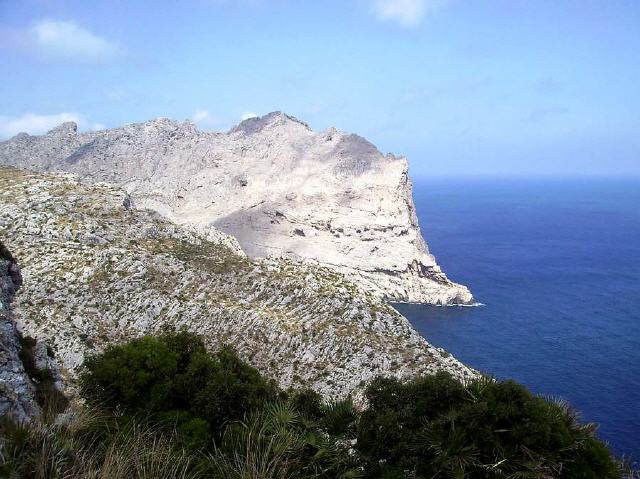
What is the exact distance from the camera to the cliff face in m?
124

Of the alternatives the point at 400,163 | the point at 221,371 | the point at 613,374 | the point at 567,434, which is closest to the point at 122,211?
the point at 221,371

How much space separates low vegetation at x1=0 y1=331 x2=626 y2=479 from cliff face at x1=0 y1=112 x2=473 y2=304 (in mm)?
94832

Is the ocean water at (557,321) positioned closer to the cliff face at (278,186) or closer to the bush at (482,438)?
the cliff face at (278,186)

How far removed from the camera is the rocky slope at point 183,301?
35.5 m

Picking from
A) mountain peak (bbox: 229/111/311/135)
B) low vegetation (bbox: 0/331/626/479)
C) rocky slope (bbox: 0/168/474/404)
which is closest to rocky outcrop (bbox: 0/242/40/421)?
low vegetation (bbox: 0/331/626/479)

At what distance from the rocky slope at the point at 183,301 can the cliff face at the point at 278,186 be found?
233 feet

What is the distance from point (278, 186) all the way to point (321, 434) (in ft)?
434

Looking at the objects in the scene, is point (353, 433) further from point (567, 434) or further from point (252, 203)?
point (252, 203)

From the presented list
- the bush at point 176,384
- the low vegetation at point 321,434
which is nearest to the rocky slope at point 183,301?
the bush at point 176,384

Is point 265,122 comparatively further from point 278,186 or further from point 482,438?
point 482,438

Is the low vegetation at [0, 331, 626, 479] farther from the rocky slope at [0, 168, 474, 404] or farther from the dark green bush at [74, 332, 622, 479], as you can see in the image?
the rocky slope at [0, 168, 474, 404]

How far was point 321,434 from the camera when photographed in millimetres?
16062

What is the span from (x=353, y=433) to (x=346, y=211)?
118 meters

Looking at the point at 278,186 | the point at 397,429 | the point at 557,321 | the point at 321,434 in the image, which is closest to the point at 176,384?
the point at 321,434
